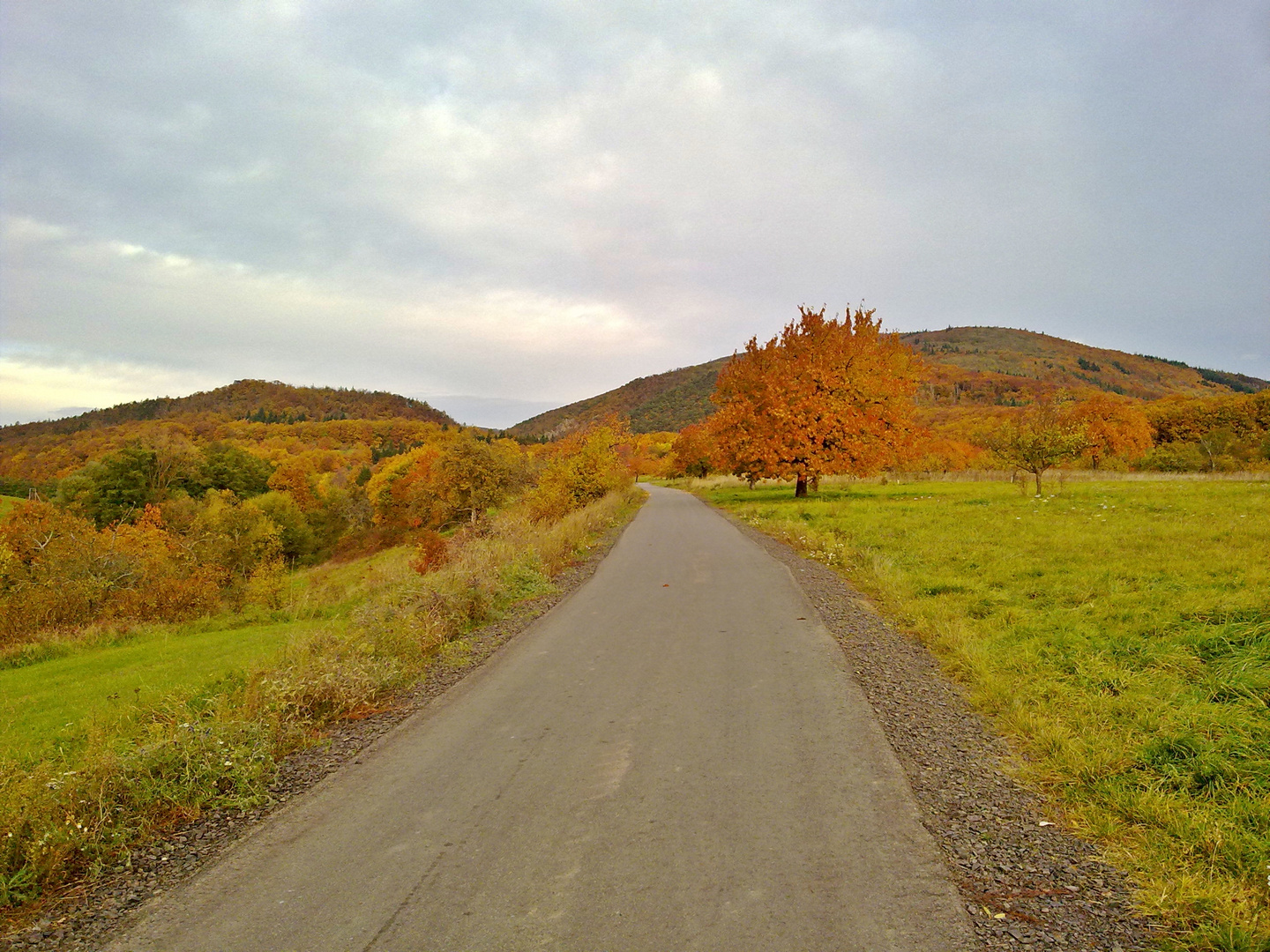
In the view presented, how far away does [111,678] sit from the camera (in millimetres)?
12102

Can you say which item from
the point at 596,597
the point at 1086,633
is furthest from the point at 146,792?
the point at 1086,633

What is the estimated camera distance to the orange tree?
28.4 metres

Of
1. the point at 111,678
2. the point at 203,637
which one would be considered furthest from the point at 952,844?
the point at 203,637

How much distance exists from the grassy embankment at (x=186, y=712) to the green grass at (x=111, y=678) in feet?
0.20

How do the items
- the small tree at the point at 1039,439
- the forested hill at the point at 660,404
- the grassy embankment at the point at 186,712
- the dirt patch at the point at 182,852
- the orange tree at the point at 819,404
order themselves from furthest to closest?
1. the forested hill at the point at 660,404
2. the orange tree at the point at 819,404
3. the small tree at the point at 1039,439
4. the grassy embankment at the point at 186,712
5. the dirt patch at the point at 182,852

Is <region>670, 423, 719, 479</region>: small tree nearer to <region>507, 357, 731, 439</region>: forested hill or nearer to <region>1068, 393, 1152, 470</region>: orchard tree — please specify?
<region>1068, 393, 1152, 470</region>: orchard tree

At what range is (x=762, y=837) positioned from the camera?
11.5ft

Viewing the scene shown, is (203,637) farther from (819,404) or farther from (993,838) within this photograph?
(819,404)

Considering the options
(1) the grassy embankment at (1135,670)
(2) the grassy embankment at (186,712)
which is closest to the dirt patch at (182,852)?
(2) the grassy embankment at (186,712)

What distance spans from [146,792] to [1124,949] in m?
5.49

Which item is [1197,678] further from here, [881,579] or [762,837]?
[881,579]

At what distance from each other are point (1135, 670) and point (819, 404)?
2332 cm

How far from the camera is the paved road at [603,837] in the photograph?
111 inches

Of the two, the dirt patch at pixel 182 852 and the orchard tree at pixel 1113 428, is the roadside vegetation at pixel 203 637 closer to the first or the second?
the dirt patch at pixel 182 852
